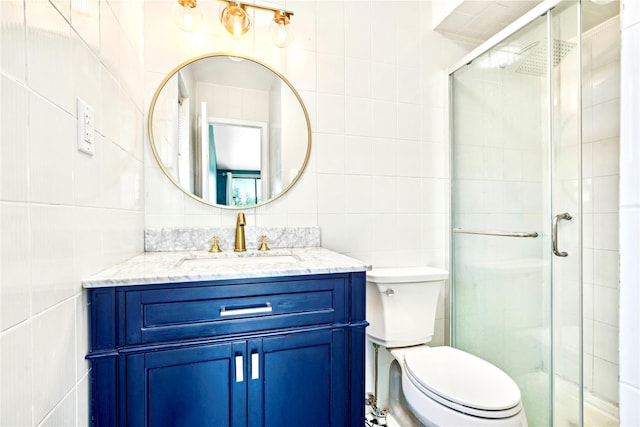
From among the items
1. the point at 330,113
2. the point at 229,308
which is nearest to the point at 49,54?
the point at 229,308

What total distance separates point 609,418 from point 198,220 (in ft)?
6.96

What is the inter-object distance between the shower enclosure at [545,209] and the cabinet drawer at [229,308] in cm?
95

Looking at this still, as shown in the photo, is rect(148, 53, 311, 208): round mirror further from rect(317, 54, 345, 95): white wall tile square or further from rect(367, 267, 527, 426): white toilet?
rect(367, 267, 527, 426): white toilet

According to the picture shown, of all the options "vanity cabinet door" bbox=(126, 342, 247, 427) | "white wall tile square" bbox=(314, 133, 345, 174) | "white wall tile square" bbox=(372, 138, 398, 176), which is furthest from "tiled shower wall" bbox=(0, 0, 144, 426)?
"white wall tile square" bbox=(372, 138, 398, 176)

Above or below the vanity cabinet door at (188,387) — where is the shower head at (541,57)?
above

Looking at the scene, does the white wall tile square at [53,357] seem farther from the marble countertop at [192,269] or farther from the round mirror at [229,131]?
the round mirror at [229,131]

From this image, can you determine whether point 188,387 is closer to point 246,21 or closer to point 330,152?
point 330,152

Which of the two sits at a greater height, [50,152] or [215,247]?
[50,152]

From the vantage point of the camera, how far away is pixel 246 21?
1.49m

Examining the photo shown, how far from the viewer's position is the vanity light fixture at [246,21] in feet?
4.78

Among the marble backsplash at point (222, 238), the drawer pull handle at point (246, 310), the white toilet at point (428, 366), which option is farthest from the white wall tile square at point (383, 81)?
the drawer pull handle at point (246, 310)

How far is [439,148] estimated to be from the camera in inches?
74.6

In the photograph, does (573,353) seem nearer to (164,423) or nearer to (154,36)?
(164,423)
